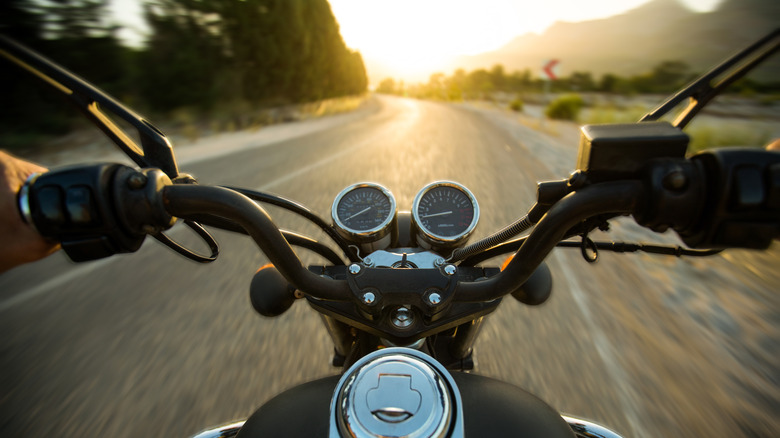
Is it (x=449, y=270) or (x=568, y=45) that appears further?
(x=568, y=45)

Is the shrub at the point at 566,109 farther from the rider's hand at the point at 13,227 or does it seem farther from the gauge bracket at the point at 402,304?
the rider's hand at the point at 13,227

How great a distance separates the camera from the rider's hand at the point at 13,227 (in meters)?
0.64

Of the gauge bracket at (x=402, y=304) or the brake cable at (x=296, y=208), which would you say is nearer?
the gauge bracket at (x=402, y=304)

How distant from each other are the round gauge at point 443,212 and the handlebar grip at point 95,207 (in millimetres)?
845

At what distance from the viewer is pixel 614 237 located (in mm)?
4457

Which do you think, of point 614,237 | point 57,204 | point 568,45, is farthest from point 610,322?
point 568,45

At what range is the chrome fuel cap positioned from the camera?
564 mm

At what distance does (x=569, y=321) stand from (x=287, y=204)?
2519 mm

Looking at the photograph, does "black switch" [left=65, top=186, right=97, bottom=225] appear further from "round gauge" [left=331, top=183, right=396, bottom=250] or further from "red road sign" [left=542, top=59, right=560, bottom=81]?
"red road sign" [left=542, top=59, right=560, bottom=81]

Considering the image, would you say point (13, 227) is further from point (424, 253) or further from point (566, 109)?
point (566, 109)

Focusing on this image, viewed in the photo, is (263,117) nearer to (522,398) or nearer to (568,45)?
(522,398)

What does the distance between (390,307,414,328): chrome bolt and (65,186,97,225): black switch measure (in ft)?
2.14

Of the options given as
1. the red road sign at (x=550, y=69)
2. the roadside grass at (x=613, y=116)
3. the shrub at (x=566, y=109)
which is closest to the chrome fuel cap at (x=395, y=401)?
the roadside grass at (x=613, y=116)

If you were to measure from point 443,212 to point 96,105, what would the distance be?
1.11m
